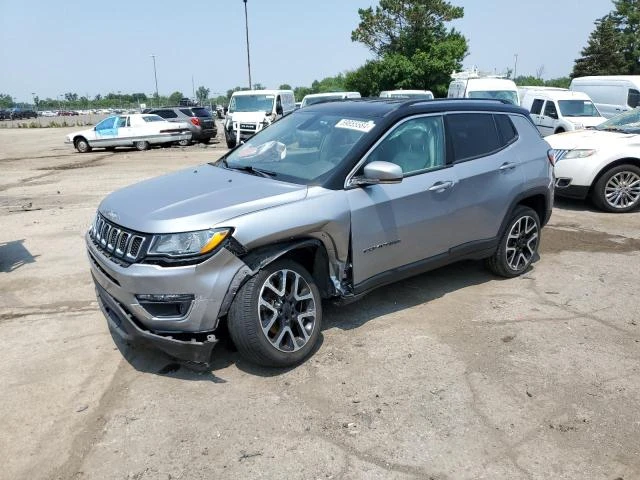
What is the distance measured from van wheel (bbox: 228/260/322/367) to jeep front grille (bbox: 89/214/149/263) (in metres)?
0.67

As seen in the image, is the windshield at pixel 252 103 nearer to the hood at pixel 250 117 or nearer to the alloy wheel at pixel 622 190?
the hood at pixel 250 117

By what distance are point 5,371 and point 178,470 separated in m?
1.73

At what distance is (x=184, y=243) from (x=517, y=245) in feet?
11.3

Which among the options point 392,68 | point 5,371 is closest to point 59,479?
point 5,371

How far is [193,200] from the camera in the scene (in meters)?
3.46

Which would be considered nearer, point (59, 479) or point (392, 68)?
point (59, 479)

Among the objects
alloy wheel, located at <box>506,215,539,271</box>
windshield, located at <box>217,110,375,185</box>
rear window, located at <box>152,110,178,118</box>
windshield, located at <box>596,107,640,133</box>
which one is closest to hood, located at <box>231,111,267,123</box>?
rear window, located at <box>152,110,178,118</box>

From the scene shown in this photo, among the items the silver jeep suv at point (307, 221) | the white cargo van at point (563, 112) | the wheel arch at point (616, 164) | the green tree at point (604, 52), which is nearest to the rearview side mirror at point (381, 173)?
the silver jeep suv at point (307, 221)

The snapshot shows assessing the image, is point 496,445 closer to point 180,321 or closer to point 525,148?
point 180,321

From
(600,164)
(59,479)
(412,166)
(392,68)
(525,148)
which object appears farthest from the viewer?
(392,68)

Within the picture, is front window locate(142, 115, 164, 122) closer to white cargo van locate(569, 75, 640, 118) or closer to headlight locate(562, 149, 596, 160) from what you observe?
white cargo van locate(569, 75, 640, 118)

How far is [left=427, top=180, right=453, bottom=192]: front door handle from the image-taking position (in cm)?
423

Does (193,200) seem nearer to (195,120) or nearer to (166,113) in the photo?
(195,120)

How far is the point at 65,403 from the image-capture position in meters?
3.25
